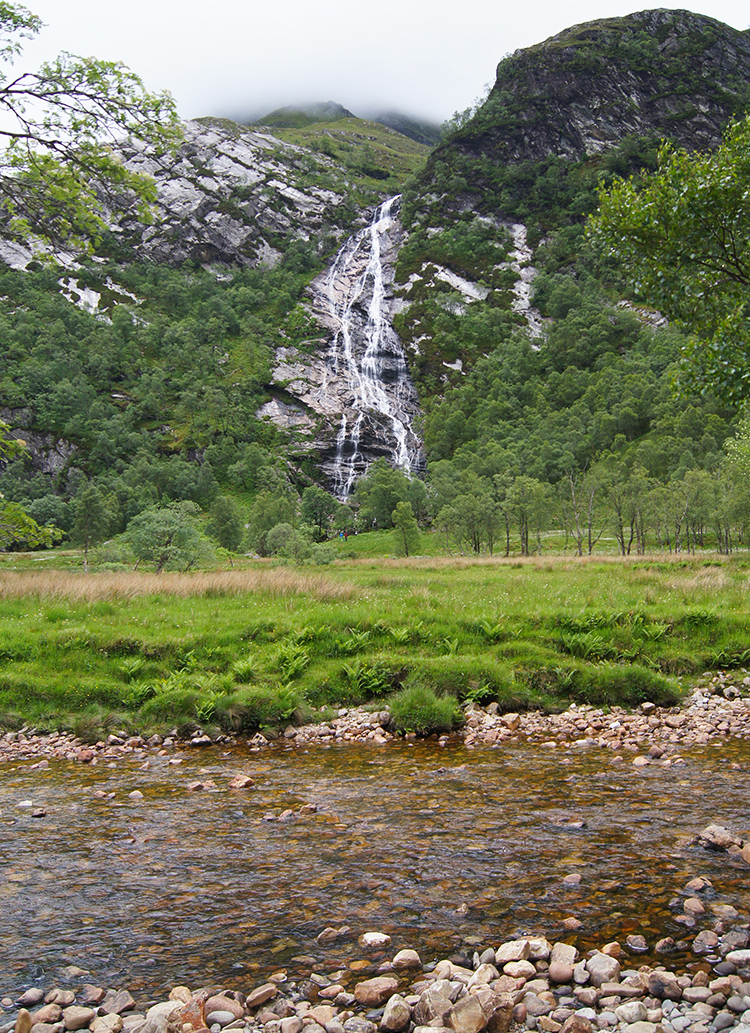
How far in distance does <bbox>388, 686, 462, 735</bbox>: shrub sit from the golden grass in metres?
8.31

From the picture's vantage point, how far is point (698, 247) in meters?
14.3

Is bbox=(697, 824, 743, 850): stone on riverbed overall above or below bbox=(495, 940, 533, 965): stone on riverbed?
below

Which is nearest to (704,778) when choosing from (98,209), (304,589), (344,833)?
(344,833)

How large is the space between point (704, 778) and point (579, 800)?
2.46m

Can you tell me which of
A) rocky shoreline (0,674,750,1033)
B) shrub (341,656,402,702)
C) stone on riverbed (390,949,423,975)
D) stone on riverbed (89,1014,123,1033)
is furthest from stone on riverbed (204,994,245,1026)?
shrub (341,656,402,702)

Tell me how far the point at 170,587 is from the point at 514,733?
1556 centimetres

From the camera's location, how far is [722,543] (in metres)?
77.7

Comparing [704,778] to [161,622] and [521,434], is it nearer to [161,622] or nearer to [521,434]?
[161,622]

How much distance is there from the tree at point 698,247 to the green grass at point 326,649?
7684mm

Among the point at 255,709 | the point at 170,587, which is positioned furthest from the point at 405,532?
the point at 255,709

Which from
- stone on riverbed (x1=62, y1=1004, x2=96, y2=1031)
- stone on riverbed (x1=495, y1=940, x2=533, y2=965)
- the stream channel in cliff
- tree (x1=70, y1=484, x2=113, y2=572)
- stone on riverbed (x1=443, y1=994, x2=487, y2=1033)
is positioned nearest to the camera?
stone on riverbed (x1=443, y1=994, x2=487, y2=1033)

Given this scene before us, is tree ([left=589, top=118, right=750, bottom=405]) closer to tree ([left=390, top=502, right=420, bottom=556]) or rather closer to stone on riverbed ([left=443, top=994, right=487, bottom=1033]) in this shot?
stone on riverbed ([left=443, top=994, right=487, bottom=1033])

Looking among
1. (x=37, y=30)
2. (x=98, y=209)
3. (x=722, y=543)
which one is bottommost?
(x=722, y=543)

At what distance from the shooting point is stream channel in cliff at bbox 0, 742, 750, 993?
591cm
